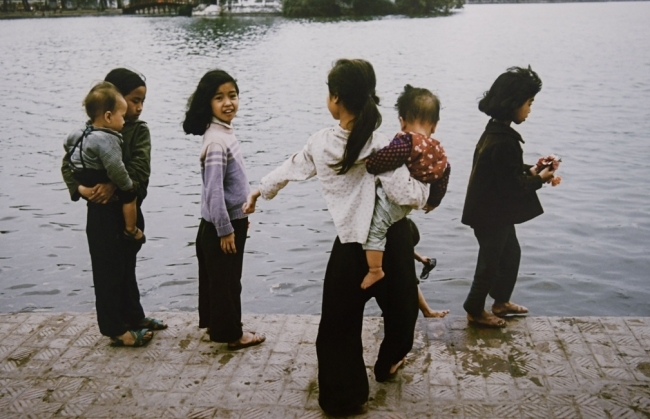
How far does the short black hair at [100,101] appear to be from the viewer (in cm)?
Answer: 411

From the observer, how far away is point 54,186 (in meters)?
11.6

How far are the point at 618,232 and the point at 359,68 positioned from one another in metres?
6.76

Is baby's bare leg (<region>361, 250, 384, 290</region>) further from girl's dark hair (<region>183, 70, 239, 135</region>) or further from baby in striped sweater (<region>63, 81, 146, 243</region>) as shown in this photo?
baby in striped sweater (<region>63, 81, 146, 243</region>)

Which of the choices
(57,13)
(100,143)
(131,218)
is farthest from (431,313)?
(57,13)

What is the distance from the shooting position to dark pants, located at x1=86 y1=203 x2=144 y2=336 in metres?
4.36

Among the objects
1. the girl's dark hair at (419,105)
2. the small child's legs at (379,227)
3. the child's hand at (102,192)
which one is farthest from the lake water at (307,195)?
the girl's dark hair at (419,105)

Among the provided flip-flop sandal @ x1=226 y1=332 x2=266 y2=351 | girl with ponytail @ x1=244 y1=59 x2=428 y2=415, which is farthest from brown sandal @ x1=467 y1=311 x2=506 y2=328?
flip-flop sandal @ x1=226 y1=332 x2=266 y2=351

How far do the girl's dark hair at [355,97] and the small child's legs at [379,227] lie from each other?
294 millimetres

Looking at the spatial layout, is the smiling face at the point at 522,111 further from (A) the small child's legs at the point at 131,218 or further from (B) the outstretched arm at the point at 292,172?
(A) the small child's legs at the point at 131,218

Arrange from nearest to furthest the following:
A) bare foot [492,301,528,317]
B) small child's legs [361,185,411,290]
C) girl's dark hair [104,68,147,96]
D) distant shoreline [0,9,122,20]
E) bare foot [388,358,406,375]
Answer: small child's legs [361,185,411,290], bare foot [388,358,406,375], girl's dark hair [104,68,147,96], bare foot [492,301,528,317], distant shoreline [0,9,122,20]

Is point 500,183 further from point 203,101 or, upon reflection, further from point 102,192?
point 102,192

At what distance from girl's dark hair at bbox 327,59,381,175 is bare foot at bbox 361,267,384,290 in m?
0.58

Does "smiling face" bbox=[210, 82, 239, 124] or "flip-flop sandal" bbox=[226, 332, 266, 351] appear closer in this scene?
"smiling face" bbox=[210, 82, 239, 124]

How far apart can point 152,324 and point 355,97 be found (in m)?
2.50
